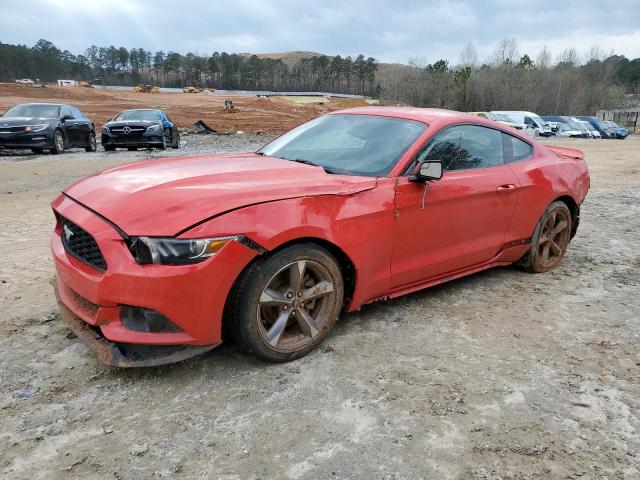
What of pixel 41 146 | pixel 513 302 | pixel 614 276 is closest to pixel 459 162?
pixel 513 302

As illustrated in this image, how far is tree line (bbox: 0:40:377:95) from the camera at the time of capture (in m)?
133

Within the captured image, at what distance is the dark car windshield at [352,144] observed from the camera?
3.64 m

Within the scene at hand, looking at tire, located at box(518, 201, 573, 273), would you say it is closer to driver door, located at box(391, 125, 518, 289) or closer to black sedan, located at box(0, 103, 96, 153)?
driver door, located at box(391, 125, 518, 289)

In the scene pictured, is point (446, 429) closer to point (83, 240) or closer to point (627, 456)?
point (627, 456)

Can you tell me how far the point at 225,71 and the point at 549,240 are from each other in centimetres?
13937

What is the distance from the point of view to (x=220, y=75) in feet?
446

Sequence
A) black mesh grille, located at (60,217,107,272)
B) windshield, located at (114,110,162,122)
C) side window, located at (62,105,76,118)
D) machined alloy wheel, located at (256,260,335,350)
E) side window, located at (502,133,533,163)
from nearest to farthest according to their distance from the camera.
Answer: black mesh grille, located at (60,217,107,272)
machined alloy wheel, located at (256,260,335,350)
side window, located at (502,133,533,163)
side window, located at (62,105,76,118)
windshield, located at (114,110,162,122)

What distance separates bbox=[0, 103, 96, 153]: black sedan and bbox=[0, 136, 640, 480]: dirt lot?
11648 mm

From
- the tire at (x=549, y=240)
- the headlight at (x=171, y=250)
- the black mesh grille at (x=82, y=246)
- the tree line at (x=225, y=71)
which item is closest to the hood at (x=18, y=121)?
the black mesh grille at (x=82, y=246)

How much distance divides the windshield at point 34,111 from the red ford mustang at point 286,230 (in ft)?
42.4

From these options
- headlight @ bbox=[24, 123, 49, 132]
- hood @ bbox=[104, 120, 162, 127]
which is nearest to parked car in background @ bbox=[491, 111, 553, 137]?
hood @ bbox=[104, 120, 162, 127]

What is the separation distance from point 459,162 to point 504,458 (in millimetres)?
2317

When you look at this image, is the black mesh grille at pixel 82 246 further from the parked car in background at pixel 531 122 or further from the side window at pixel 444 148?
the parked car in background at pixel 531 122

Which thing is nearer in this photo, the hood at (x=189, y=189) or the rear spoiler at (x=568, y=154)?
the hood at (x=189, y=189)
